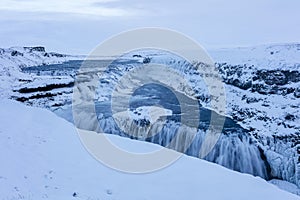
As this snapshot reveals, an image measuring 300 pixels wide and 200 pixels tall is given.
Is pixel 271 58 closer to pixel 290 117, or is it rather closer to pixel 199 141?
pixel 290 117

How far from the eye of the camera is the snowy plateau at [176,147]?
9266 mm

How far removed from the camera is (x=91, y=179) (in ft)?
31.5

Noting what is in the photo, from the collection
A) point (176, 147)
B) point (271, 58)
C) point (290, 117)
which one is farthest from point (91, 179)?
point (271, 58)

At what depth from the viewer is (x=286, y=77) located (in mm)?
45625

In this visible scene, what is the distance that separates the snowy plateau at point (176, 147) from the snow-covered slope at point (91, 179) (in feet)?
0.08

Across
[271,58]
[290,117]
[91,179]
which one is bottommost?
[290,117]

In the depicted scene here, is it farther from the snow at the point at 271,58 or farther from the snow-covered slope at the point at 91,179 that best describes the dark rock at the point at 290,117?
the snow-covered slope at the point at 91,179

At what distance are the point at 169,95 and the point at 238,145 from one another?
67.7ft

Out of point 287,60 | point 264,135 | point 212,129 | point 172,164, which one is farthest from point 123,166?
point 287,60

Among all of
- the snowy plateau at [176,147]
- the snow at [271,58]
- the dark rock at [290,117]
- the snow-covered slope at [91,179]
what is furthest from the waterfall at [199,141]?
the snow at [271,58]

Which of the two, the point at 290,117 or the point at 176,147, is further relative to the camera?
the point at 290,117

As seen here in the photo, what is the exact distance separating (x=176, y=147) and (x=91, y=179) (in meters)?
14.8

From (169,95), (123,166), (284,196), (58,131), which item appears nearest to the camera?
(284,196)

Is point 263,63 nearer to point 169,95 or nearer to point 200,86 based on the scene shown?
point 200,86
